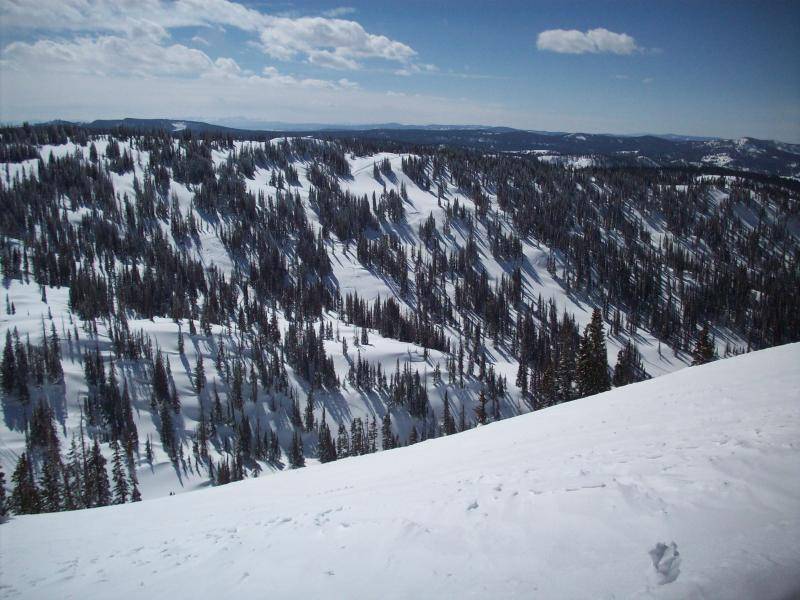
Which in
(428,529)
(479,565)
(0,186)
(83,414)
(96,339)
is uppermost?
(0,186)

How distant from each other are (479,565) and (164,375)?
9751 cm

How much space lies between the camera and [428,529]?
36.1ft

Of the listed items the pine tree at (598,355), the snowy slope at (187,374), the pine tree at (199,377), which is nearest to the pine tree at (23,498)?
the snowy slope at (187,374)

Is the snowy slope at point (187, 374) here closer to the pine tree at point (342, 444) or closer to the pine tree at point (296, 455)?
the pine tree at point (296, 455)

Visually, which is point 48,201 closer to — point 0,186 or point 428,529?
point 0,186

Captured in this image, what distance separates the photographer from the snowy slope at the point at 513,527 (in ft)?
25.6

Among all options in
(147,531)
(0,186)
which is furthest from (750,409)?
(0,186)

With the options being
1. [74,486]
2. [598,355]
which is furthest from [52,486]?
[598,355]

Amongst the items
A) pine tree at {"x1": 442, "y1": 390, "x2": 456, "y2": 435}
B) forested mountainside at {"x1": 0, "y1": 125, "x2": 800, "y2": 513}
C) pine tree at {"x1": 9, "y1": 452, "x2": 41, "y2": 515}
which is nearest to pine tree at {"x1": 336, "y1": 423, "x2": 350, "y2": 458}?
forested mountainside at {"x1": 0, "y1": 125, "x2": 800, "y2": 513}

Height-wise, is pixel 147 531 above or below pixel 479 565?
below

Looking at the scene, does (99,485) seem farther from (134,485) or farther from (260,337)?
(260,337)

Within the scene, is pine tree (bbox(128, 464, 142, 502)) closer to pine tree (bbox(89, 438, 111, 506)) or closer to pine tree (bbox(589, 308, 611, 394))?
pine tree (bbox(89, 438, 111, 506))

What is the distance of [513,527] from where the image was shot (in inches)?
393

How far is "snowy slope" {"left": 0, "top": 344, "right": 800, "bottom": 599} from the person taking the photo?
7.79m
